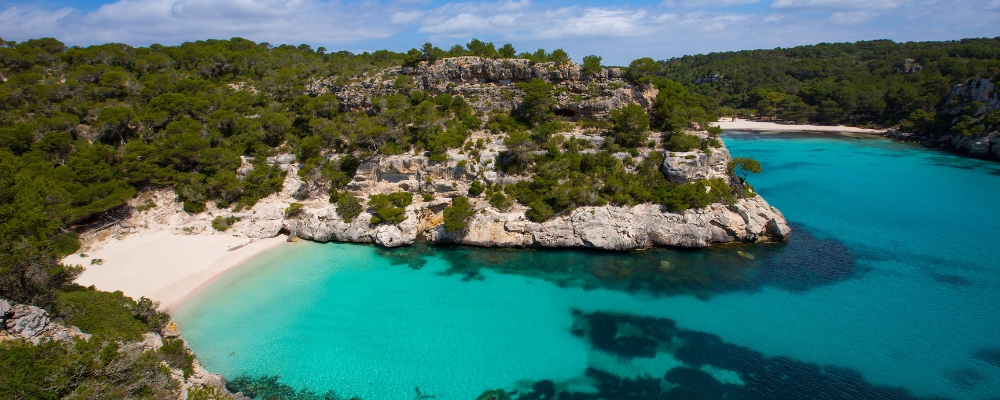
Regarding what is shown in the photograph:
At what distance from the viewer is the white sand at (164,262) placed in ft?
77.9

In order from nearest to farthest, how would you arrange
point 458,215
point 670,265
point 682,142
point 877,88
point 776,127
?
point 670,265 → point 458,215 → point 682,142 → point 877,88 → point 776,127

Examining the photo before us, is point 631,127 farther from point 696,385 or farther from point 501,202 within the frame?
point 696,385

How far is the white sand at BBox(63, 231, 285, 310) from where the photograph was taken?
2373 centimetres

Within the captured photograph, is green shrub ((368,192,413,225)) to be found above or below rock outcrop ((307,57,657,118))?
below

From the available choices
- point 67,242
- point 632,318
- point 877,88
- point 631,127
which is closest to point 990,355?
point 632,318

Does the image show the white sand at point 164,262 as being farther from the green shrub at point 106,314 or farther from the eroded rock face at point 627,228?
the eroded rock face at point 627,228

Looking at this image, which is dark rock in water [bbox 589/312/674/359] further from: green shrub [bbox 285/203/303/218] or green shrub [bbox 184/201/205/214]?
green shrub [bbox 184/201/205/214]

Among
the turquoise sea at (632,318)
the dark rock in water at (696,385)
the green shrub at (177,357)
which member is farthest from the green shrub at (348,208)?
the dark rock in water at (696,385)

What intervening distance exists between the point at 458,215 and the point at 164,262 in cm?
1879

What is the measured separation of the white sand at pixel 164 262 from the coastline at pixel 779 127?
74.7m

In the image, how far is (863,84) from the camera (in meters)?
77.9

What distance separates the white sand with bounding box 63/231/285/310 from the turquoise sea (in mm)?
1390

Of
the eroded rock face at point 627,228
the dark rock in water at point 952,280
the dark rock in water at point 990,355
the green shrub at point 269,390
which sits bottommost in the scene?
the dark rock in water at point 990,355

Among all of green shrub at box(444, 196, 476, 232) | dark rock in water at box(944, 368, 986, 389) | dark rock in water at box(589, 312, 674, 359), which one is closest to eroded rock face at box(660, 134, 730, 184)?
dark rock in water at box(589, 312, 674, 359)
